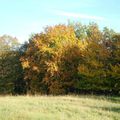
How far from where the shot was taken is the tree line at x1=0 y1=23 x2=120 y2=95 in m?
46.1

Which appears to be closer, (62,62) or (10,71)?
(62,62)

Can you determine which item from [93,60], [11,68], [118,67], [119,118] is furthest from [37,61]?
[119,118]

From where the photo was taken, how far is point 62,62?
53.2 meters

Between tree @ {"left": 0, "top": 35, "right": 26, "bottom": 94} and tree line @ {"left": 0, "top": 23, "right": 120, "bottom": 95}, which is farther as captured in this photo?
tree @ {"left": 0, "top": 35, "right": 26, "bottom": 94}

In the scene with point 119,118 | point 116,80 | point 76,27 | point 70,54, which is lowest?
point 119,118

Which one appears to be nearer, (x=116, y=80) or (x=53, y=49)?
(x=116, y=80)

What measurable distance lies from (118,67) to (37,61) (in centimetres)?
1423

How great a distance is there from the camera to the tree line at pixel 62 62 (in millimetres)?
46094

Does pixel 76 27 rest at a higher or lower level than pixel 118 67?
higher

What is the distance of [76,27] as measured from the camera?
6475 centimetres

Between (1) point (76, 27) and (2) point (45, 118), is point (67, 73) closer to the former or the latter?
(1) point (76, 27)

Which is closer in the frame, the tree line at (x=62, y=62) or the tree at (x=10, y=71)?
the tree line at (x=62, y=62)

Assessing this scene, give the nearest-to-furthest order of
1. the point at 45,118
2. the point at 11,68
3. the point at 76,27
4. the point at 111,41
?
the point at 45,118 → the point at 111,41 → the point at 11,68 → the point at 76,27

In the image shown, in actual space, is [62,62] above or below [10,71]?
above
